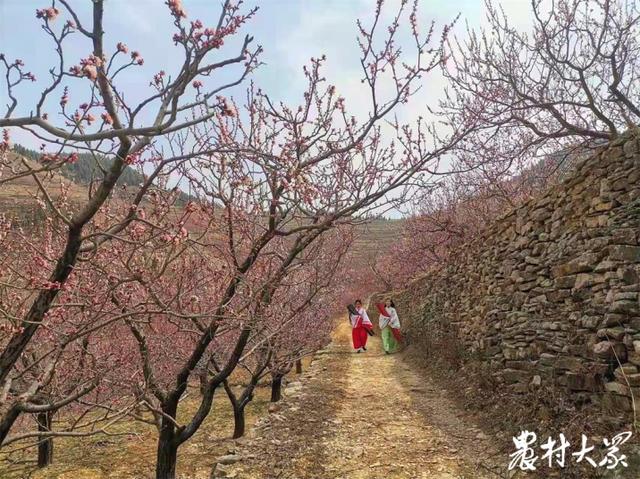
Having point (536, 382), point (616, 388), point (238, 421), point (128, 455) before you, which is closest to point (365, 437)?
point (536, 382)

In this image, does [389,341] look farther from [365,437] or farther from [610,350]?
[610,350]

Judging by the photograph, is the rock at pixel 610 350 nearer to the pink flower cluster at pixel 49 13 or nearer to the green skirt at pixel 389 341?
the pink flower cluster at pixel 49 13

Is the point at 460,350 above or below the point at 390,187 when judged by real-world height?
below

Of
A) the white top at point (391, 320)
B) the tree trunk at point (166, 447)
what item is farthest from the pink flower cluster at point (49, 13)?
the white top at point (391, 320)

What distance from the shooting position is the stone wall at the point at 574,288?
4.32m

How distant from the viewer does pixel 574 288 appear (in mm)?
5215

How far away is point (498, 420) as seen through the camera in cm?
577

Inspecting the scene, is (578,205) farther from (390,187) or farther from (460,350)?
(460,350)

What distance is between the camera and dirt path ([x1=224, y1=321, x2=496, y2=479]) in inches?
202

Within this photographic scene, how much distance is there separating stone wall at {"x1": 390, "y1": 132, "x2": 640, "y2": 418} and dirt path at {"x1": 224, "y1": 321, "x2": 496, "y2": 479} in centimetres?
117

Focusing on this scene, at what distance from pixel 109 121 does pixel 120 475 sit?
6423 millimetres

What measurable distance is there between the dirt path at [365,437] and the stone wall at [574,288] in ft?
3.84

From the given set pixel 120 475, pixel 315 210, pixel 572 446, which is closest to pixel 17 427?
pixel 120 475

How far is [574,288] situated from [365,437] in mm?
3371
